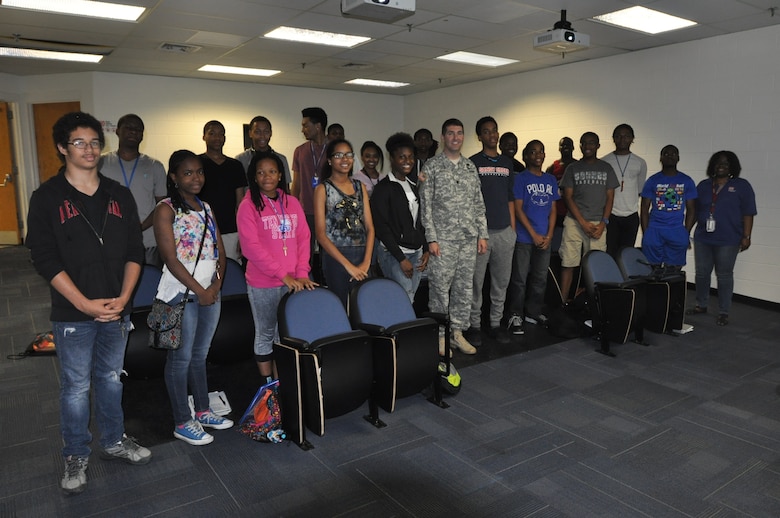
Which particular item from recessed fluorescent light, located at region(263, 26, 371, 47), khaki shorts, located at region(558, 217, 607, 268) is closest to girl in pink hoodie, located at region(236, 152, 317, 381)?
khaki shorts, located at region(558, 217, 607, 268)

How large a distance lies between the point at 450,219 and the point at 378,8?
1.67 metres

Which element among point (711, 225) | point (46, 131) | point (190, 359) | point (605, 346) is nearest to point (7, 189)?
point (46, 131)

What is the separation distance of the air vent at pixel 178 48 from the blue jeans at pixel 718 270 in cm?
614

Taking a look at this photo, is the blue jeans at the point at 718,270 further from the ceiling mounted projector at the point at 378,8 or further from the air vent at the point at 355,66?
the air vent at the point at 355,66

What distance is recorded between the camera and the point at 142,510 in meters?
2.24

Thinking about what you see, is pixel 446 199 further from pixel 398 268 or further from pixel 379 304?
pixel 379 304

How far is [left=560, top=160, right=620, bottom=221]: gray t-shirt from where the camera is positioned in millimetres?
4980

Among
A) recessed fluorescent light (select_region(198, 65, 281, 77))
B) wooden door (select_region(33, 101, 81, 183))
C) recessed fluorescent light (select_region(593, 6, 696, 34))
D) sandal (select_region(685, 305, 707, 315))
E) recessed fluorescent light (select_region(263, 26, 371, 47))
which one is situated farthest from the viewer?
wooden door (select_region(33, 101, 81, 183))

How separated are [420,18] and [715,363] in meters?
4.10

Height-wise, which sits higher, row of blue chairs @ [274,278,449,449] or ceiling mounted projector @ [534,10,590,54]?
ceiling mounted projector @ [534,10,590,54]

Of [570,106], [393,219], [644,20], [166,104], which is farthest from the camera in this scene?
[166,104]

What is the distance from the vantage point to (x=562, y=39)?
5129mm

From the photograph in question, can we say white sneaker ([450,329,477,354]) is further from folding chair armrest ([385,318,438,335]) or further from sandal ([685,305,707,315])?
sandal ([685,305,707,315])

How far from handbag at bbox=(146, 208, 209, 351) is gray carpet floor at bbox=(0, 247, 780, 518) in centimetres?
59
